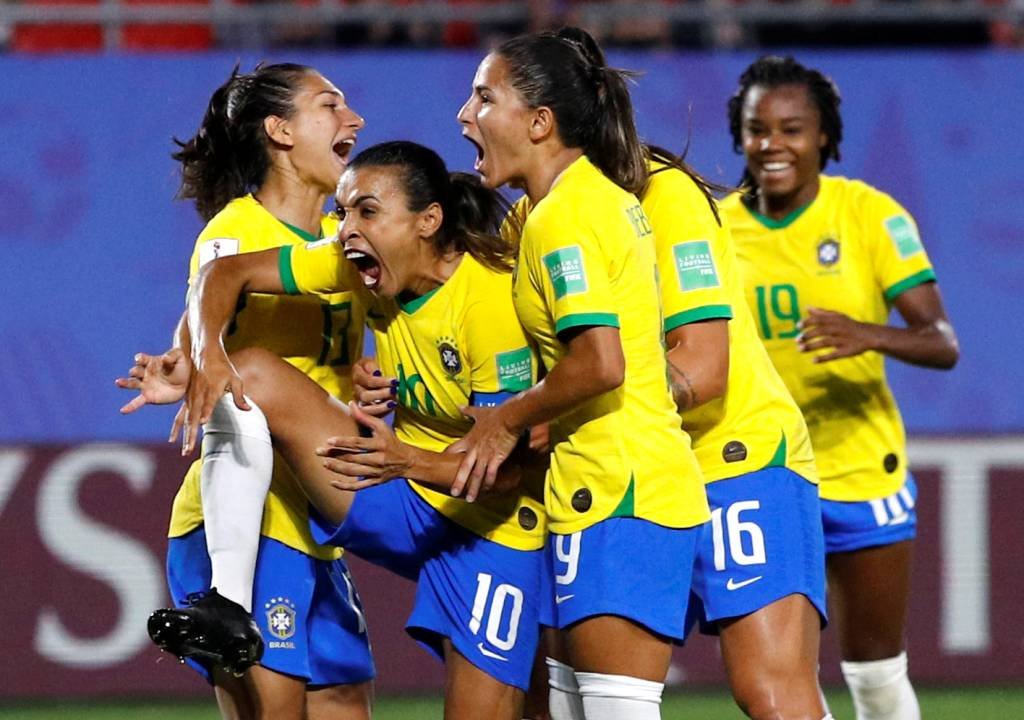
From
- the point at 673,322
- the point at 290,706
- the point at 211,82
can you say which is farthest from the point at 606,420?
the point at 211,82

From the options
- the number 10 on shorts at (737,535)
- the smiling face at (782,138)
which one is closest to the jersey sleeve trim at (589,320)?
the number 10 on shorts at (737,535)

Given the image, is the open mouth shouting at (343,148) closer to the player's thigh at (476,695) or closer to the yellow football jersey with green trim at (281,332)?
the yellow football jersey with green trim at (281,332)

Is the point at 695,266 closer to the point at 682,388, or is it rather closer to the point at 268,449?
the point at 682,388

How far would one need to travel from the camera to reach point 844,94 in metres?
7.73

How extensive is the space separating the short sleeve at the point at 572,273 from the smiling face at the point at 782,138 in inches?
68.2

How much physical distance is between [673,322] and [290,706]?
1345 millimetres

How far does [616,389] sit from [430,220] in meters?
0.64

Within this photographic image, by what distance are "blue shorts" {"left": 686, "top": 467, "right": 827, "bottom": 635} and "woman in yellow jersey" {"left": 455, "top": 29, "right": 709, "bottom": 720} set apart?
183 mm

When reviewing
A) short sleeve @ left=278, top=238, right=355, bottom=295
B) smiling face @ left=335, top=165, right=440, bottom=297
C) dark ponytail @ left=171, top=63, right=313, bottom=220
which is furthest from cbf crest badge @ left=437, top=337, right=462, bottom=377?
dark ponytail @ left=171, top=63, right=313, bottom=220

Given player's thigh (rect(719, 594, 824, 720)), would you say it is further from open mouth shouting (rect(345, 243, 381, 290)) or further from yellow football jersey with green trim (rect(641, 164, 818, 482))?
open mouth shouting (rect(345, 243, 381, 290))

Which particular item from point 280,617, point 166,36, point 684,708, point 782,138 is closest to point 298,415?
point 280,617

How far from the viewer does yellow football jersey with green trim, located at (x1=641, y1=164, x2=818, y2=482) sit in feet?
11.5

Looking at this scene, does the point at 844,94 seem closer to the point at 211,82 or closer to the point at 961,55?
the point at 961,55

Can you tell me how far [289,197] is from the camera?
4160mm
